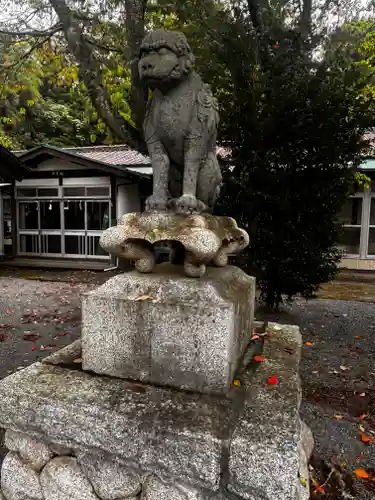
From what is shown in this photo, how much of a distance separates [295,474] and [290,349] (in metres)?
1.15

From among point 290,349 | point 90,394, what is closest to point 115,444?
point 90,394

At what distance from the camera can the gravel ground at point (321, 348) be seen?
2.71m

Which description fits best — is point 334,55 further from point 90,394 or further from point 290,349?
point 90,394

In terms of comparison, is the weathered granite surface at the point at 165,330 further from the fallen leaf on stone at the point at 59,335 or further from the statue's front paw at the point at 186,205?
the fallen leaf on stone at the point at 59,335

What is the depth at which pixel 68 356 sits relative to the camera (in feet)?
7.48

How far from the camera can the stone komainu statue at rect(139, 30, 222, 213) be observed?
6.51 feet

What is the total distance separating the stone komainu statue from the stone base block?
1142 mm

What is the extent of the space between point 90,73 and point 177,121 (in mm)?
4889

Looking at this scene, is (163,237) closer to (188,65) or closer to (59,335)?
(188,65)

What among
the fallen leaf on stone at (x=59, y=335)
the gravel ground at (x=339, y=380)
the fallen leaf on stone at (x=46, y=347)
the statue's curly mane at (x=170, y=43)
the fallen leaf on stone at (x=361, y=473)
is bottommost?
the fallen leaf on stone at (x=59, y=335)

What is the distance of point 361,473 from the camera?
92.1 inches

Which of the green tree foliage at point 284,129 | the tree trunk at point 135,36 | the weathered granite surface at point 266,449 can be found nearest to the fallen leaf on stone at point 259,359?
the weathered granite surface at point 266,449

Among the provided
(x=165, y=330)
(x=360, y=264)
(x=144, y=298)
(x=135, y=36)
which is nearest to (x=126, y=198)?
(x=135, y=36)

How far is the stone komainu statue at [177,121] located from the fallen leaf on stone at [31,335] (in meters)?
3.90
